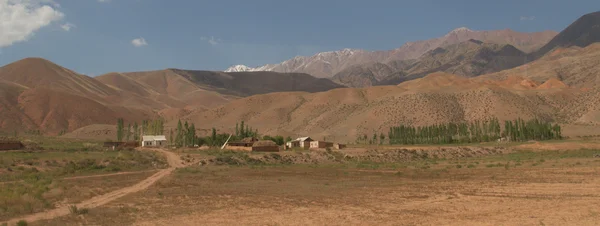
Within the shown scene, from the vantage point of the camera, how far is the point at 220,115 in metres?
194

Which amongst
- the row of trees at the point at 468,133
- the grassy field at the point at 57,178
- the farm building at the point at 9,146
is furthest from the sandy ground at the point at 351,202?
the row of trees at the point at 468,133

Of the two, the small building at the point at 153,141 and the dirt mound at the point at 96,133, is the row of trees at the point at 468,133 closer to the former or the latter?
the small building at the point at 153,141

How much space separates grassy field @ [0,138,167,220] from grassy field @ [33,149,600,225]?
272 centimetres

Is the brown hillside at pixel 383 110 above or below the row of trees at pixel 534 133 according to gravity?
above

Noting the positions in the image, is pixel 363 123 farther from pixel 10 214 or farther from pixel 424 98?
pixel 10 214

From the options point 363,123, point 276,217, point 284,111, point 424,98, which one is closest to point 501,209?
point 276,217

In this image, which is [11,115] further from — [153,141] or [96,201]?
[96,201]

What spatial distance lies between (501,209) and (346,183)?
46.3ft

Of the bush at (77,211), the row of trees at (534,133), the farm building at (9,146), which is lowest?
the bush at (77,211)

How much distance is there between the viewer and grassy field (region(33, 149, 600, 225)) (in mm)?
19062

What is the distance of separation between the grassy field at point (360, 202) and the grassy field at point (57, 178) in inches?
107

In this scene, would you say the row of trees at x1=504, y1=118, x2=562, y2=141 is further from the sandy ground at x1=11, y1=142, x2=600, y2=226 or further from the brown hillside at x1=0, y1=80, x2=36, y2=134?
the brown hillside at x1=0, y1=80, x2=36, y2=134

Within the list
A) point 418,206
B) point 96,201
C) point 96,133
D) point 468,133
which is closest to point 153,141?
point 96,133

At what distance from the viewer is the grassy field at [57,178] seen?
22.4 meters
